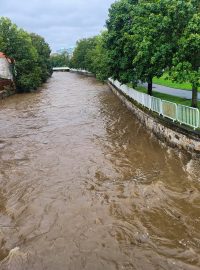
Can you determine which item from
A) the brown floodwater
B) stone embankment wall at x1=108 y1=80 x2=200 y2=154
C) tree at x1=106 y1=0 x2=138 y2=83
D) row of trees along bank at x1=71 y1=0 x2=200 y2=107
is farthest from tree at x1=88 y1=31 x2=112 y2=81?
the brown floodwater

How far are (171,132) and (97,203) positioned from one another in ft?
22.9

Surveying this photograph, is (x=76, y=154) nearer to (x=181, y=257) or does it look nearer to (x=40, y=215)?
(x=40, y=215)

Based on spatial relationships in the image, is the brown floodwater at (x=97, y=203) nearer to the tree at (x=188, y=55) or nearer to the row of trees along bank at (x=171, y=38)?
the tree at (x=188, y=55)

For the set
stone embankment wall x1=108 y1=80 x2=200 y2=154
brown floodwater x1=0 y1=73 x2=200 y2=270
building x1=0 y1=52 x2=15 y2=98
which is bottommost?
brown floodwater x1=0 y1=73 x2=200 y2=270

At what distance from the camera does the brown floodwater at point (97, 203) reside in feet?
30.5

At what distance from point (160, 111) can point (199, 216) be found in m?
10.1

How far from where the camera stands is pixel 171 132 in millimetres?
17609

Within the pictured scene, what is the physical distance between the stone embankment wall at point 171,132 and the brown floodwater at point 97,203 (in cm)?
47

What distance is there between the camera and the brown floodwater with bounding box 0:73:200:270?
9289mm

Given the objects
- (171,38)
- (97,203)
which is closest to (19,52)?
(171,38)

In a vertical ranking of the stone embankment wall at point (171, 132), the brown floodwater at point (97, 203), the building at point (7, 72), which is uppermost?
the building at point (7, 72)

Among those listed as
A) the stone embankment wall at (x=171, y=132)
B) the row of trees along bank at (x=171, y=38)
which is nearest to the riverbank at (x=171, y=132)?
the stone embankment wall at (x=171, y=132)

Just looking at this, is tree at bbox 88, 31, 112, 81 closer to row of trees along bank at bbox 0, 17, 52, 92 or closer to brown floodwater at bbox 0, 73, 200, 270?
brown floodwater at bbox 0, 73, 200, 270

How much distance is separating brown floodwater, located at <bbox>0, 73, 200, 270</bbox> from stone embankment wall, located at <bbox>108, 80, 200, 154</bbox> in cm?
47
